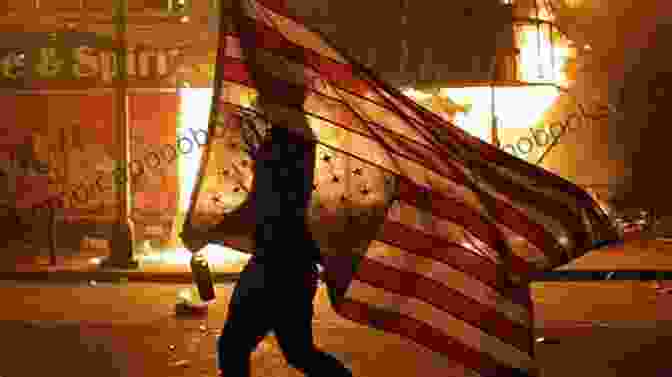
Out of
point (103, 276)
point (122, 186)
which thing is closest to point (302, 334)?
point (103, 276)

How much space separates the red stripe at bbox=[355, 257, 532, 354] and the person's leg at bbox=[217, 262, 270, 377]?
425mm

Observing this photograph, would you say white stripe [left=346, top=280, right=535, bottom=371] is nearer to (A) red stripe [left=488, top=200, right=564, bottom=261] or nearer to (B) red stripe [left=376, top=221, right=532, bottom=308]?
(B) red stripe [left=376, top=221, right=532, bottom=308]

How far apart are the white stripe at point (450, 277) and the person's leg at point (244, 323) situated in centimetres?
48

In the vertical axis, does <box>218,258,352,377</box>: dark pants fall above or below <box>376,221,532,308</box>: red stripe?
below

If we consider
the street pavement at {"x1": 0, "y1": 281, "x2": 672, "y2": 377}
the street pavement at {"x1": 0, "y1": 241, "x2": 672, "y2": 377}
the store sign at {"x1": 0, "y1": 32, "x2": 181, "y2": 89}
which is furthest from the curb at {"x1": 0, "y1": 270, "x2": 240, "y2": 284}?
the store sign at {"x1": 0, "y1": 32, "x2": 181, "y2": 89}

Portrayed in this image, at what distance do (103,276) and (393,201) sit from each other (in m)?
10.4

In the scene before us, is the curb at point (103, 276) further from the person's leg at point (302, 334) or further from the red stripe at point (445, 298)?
the red stripe at point (445, 298)

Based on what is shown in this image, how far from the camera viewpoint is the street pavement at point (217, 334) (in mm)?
6910

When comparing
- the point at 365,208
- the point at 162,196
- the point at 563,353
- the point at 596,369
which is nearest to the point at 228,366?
the point at 365,208

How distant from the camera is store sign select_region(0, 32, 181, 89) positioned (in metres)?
17.6

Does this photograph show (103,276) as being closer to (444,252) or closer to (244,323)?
(244,323)

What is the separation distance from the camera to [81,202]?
Answer: 18.0 metres

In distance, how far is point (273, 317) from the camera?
13.5ft

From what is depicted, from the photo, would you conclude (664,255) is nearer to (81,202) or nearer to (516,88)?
(516,88)
